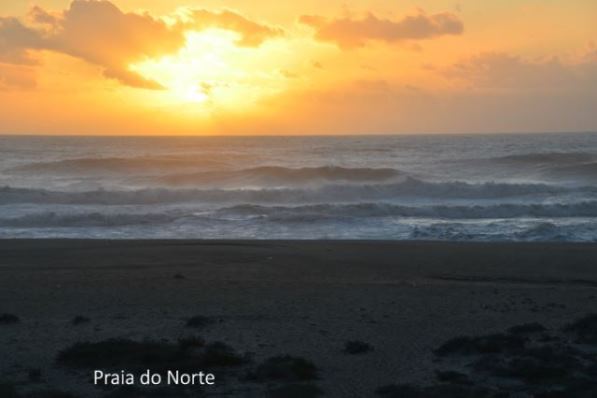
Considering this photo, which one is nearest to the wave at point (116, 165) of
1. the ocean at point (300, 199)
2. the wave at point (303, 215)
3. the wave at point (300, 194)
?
the ocean at point (300, 199)

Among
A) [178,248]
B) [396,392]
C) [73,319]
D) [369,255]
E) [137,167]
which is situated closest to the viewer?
[396,392]

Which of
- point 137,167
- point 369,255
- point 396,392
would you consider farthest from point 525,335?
point 137,167

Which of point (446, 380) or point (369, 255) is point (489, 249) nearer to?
point (369, 255)

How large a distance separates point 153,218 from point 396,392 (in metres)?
20.2

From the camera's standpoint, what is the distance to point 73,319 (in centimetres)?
927

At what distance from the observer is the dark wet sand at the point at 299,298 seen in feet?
25.2

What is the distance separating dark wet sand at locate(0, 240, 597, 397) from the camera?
7676 mm

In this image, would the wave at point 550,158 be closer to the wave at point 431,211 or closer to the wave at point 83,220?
the wave at point 431,211

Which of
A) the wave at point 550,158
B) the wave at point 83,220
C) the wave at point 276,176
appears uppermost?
the wave at point 550,158

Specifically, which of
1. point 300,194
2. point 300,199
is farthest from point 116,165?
point 300,199

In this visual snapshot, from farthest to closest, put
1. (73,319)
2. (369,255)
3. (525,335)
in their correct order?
(369,255) < (73,319) < (525,335)

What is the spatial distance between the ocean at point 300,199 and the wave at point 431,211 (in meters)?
0.04

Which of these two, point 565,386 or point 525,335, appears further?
point 525,335

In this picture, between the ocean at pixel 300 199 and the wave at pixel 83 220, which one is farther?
the wave at pixel 83 220
